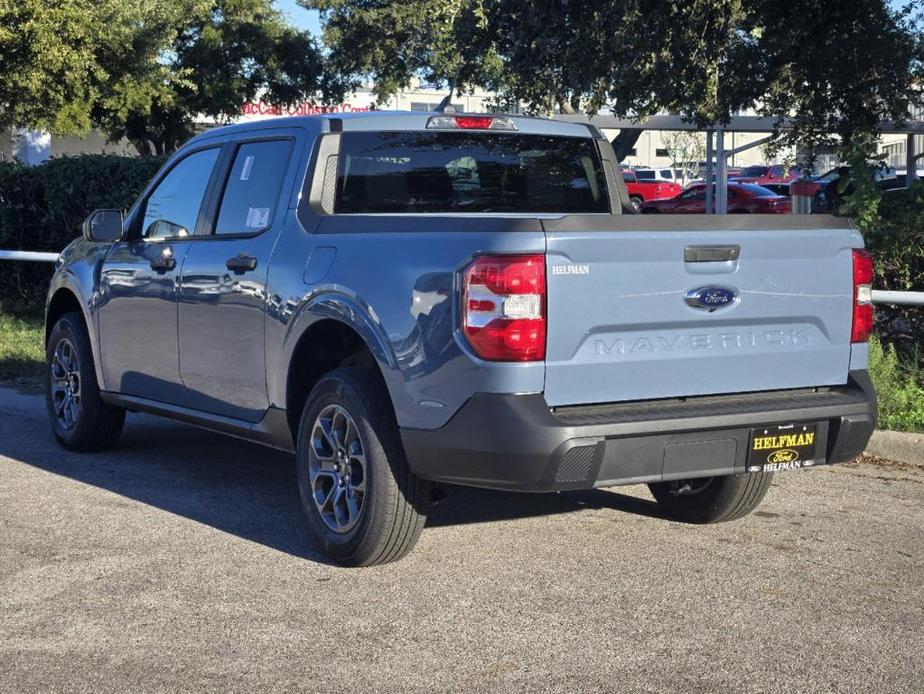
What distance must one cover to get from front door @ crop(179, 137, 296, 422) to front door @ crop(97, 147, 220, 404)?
18cm

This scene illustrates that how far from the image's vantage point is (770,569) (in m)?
5.66

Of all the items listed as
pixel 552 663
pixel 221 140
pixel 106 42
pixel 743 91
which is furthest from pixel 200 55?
pixel 552 663

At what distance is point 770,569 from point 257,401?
246 cm

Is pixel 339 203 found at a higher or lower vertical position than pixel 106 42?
lower

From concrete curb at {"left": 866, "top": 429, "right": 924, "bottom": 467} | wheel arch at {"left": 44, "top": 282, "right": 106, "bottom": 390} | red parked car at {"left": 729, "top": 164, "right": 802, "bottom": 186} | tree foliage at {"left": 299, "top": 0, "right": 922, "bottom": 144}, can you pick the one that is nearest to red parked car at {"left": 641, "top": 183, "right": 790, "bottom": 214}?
red parked car at {"left": 729, "top": 164, "right": 802, "bottom": 186}

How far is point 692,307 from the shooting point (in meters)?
5.23

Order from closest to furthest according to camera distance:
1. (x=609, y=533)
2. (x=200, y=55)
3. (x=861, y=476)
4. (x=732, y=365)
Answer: (x=732, y=365)
(x=609, y=533)
(x=861, y=476)
(x=200, y=55)

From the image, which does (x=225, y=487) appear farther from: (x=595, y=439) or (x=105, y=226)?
(x=595, y=439)

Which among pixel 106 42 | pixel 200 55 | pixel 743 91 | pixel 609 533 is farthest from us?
pixel 200 55

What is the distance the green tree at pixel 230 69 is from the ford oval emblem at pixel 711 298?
37.0 metres

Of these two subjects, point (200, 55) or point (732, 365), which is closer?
point (732, 365)

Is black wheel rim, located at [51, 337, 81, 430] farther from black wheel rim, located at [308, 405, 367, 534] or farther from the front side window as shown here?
black wheel rim, located at [308, 405, 367, 534]

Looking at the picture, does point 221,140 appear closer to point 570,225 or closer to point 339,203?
point 339,203

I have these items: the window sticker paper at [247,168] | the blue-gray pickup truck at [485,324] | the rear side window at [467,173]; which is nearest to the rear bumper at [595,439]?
the blue-gray pickup truck at [485,324]
